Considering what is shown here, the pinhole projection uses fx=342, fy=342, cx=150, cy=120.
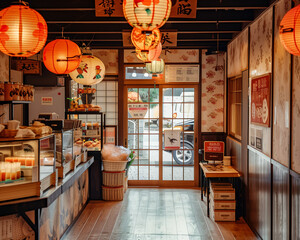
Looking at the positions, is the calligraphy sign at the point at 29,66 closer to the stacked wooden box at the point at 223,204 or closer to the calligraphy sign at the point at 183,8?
the calligraphy sign at the point at 183,8

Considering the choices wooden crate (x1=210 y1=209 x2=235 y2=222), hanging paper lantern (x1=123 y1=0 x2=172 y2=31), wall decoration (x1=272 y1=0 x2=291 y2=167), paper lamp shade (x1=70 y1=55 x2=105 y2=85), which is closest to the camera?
hanging paper lantern (x1=123 y1=0 x2=172 y2=31)

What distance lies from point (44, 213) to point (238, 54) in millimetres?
4596

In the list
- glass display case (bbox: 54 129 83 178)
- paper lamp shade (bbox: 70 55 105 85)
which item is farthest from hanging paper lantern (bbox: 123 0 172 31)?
paper lamp shade (bbox: 70 55 105 85)

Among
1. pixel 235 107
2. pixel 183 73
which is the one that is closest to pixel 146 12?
pixel 235 107

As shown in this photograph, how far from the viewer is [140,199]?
7387 mm

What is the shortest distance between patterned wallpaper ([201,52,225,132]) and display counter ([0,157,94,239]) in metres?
3.72

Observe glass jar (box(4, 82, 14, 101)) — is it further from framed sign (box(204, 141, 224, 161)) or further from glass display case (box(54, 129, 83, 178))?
framed sign (box(204, 141, 224, 161))

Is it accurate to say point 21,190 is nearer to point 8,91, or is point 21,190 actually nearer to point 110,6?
point 8,91

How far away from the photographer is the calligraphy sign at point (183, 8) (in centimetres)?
466

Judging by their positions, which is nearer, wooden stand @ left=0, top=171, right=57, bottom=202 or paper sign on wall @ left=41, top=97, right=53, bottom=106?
wooden stand @ left=0, top=171, right=57, bottom=202

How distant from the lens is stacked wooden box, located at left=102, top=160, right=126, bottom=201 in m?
7.23

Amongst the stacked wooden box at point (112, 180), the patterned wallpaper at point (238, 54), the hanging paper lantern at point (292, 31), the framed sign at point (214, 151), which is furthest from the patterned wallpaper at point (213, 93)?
the hanging paper lantern at point (292, 31)

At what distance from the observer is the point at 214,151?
7.04 meters

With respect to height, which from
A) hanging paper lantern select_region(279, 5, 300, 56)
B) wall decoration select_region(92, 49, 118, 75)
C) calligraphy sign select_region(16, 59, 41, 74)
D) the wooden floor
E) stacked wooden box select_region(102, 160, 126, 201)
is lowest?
the wooden floor
